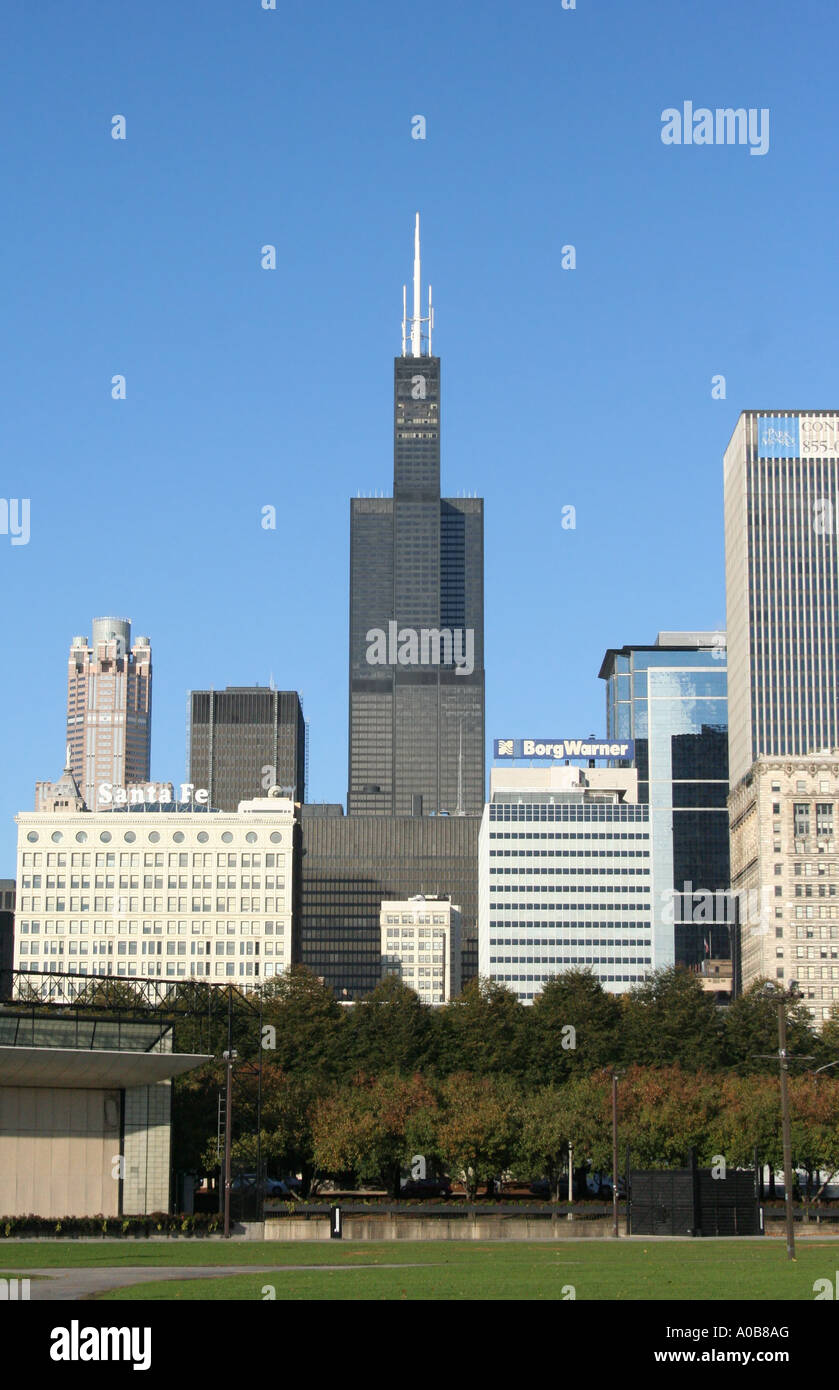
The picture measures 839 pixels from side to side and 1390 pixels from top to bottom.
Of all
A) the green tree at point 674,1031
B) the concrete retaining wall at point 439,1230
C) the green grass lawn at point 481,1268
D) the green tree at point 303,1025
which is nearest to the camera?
the green grass lawn at point 481,1268

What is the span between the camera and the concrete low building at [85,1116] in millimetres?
79250

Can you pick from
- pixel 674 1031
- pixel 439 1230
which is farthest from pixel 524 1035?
pixel 439 1230

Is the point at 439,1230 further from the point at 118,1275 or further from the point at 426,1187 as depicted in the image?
the point at 426,1187

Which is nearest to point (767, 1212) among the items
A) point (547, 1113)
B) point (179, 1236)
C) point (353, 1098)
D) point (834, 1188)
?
point (547, 1113)

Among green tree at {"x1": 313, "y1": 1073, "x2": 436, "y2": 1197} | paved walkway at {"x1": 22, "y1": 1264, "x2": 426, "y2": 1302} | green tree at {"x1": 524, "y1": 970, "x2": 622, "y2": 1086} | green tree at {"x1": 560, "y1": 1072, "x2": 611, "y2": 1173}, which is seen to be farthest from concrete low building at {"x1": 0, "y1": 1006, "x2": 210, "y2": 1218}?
green tree at {"x1": 524, "y1": 970, "x2": 622, "y2": 1086}

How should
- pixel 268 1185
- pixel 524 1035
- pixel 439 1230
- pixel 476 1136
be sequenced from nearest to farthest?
pixel 439 1230 < pixel 476 1136 < pixel 268 1185 < pixel 524 1035

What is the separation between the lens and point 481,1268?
41.0 metres

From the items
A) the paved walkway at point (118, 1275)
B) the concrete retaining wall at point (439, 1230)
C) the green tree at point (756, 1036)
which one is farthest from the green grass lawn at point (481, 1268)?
the green tree at point (756, 1036)

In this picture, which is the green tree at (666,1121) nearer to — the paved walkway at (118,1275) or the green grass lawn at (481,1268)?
the green grass lawn at (481,1268)

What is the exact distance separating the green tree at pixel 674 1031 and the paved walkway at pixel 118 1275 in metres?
76.6

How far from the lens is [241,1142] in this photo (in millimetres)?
88625

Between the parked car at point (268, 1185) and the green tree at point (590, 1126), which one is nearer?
the parked car at point (268, 1185)

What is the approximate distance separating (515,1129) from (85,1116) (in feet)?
80.0
